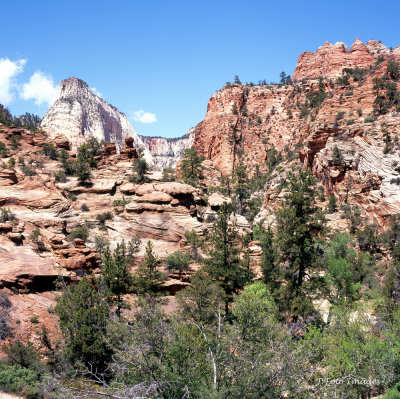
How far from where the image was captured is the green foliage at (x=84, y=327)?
14695mm

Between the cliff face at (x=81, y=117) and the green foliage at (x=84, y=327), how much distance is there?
8611cm

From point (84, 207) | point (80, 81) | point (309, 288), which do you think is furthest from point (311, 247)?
point (80, 81)

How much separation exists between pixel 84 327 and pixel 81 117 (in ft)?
397

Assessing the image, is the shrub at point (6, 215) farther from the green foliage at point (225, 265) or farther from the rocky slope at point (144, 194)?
the green foliage at point (225, 265)

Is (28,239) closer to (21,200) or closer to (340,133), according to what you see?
(21,200)

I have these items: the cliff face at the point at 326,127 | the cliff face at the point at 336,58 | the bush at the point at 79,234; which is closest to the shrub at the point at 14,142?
the bush at the point at 79,234

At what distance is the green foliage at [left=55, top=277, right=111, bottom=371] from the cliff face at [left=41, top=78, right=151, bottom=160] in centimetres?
8611

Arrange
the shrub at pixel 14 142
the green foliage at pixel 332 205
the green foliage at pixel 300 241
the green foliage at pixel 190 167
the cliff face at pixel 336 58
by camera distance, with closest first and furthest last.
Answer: the green foliage at pixel 300 241 < the shrub at pixel 14 142 < the green foliage at pixel 332 205 < the green foliage at pixel 190 167 < the cliff face at pixel 336 58

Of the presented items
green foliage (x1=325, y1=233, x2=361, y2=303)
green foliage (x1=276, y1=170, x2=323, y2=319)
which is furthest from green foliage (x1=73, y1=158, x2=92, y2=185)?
green foliage (x1=325, y1=233, x2=361, y2=303)

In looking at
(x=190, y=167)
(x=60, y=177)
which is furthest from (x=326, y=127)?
(x=60, y=177)

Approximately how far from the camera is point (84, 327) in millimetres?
14875

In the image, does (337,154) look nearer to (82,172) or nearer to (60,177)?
(82,172)

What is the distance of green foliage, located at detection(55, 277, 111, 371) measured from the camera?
14.7m

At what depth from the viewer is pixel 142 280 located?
72.1 ft
